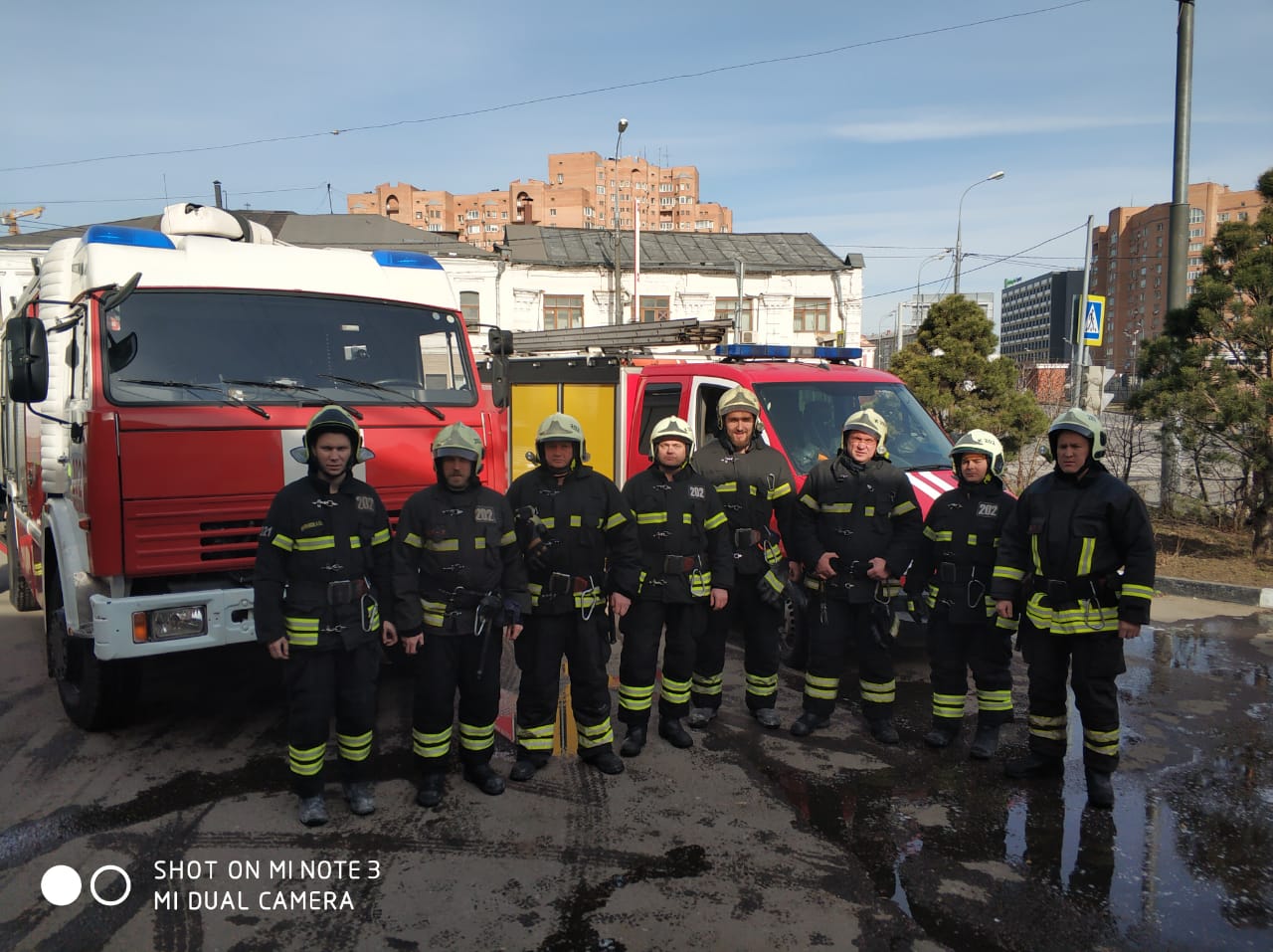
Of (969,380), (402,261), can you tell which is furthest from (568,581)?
(969,380)

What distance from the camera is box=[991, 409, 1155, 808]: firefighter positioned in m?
4.29

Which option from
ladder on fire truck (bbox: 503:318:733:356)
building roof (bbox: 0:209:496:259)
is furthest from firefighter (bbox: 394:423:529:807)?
building roof (bbox: 0:209:496:259)

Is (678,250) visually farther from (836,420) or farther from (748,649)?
(748,649)

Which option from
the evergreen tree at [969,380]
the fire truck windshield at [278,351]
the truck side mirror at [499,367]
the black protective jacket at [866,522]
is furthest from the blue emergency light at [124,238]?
the evergreen tree at [969,380]

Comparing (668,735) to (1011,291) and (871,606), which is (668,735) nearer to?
(871,606)

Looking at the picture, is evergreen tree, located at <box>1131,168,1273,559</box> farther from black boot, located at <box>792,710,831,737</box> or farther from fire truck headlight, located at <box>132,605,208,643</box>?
fire truck headlight, located at <box>132,605,208,643</box>

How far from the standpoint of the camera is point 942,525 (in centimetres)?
513

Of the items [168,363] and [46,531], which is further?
[46,531]

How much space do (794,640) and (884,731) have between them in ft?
5.57

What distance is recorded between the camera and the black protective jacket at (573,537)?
462 cm

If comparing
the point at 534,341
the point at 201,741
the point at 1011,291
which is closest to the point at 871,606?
the point at 201,741

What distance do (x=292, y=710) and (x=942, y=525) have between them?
3.52 meters

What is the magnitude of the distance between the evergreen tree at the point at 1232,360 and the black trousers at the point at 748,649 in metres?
6.35

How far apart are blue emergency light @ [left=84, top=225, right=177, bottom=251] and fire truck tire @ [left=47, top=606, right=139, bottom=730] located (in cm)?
213
